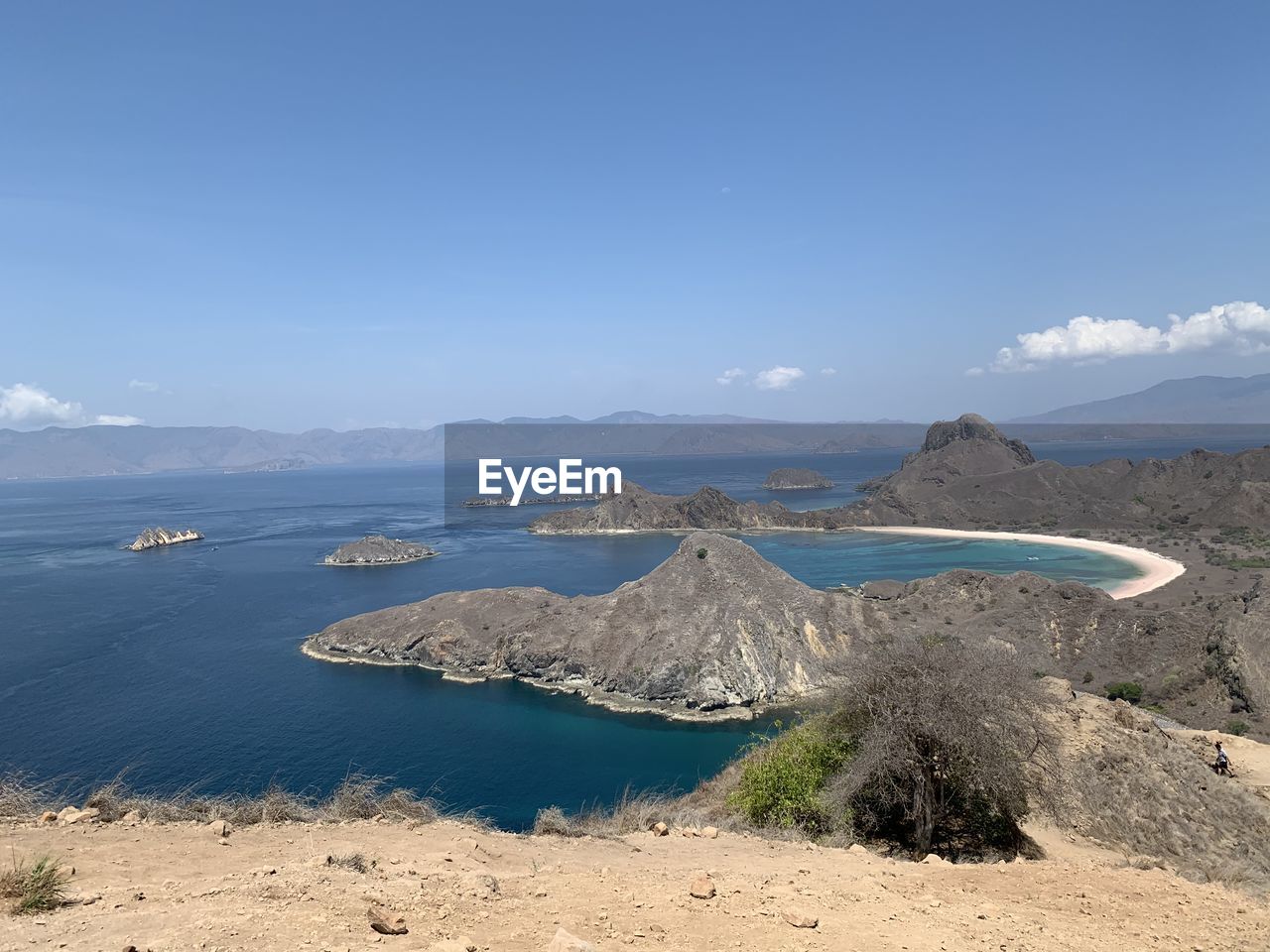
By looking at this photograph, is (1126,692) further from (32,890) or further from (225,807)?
(32,890)

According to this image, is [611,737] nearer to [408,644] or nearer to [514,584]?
[408,644]

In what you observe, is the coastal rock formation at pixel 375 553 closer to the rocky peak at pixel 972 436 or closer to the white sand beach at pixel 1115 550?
A: the white sand beach at pixel 1115 550

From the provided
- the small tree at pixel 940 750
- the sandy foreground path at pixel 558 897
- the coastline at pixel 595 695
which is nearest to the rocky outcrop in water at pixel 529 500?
the coastline at pixel 595 695

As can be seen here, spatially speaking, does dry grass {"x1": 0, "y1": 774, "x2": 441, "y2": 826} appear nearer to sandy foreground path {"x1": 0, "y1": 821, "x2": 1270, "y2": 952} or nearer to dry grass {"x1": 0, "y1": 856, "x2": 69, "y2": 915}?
sandy foreground path {"x1": 0, "y1": 821, "x2": 1270, "y2": 952}

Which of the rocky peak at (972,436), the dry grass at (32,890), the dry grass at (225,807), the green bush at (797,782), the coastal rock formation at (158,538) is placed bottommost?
the coastal rock formation at (158,538)

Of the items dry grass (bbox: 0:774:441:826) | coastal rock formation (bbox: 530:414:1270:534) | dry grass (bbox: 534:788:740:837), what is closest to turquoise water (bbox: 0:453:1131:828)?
dry grass (bbox: 534:788:740:837)

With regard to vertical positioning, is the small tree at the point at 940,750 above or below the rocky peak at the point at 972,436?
below
